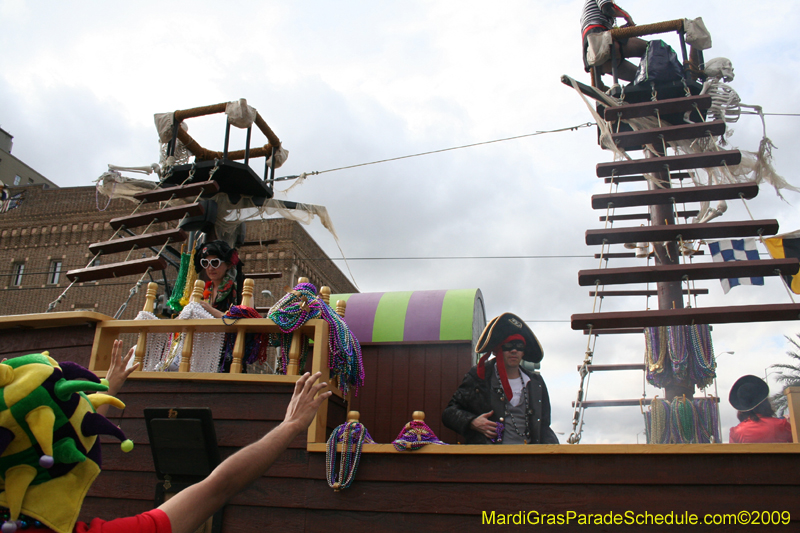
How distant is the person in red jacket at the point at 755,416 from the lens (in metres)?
3.80

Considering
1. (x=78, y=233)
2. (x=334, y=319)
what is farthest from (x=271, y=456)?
(x=78, y=233)

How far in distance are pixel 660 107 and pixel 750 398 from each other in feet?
9.77

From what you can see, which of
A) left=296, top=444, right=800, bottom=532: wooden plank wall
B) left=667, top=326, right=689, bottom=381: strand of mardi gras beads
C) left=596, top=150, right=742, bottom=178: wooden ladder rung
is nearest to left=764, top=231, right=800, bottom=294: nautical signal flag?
left=596, top=150, right=742, bottom=178: wooden ladder rung

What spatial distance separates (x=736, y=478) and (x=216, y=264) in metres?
4.22

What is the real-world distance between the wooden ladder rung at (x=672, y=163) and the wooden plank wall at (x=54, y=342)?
465cm

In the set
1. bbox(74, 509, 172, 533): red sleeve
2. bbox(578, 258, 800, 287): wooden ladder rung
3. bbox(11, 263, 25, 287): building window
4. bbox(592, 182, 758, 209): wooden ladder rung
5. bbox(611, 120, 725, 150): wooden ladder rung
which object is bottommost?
bbox(74, 509, 172, 533): red sleeve

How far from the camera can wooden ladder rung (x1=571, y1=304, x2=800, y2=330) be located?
374cm

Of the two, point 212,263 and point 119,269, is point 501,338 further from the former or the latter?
point 119,269

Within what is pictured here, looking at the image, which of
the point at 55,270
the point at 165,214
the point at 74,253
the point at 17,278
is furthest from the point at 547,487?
the point at 17,278

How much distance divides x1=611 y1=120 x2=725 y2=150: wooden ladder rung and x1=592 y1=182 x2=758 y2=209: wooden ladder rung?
2.99ft

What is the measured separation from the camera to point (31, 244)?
24.2 meters

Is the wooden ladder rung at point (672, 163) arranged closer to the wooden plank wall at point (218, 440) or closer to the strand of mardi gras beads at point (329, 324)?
the strand of mardi gras beads at point (329, 324)

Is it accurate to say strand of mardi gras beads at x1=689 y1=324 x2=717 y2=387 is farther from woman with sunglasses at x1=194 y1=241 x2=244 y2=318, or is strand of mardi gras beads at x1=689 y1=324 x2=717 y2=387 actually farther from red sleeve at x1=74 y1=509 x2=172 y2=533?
red sleeve at x1=74 y1=509 x2=172 y2=533

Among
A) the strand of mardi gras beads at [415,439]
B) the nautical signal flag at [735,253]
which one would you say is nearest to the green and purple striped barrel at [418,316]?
the strand of mardi gras beads at [415,439]
